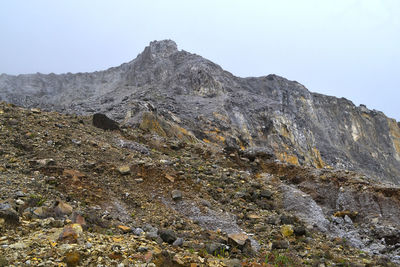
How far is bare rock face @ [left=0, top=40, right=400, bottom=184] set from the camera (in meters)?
27.4

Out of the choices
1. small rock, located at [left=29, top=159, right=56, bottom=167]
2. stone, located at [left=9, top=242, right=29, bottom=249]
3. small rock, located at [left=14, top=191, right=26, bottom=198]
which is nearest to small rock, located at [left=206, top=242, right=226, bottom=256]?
stone, located at [left=9, top=242, right=29, bottom=249]

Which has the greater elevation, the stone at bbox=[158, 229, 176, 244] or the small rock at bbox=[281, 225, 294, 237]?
the small rock at bbox=[281, 225, 294, 237]

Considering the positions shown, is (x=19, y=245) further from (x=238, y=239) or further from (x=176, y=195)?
(x=176, y=195)

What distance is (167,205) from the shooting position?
8.92 meters

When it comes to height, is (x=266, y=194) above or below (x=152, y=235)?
above

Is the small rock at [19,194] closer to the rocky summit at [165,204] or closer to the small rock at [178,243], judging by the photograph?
the rocky summit at [165,204]

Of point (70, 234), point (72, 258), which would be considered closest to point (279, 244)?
point (70, 234)

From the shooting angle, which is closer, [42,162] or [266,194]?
[42,162]

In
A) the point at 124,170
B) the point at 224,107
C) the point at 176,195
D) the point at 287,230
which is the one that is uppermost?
the point at 224,107

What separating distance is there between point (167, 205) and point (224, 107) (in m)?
23.4

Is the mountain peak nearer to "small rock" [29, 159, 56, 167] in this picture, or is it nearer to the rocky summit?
the rocky summit

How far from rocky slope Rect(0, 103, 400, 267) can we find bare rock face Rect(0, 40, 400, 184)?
656 cm

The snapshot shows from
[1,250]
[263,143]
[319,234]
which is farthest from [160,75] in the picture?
[1,250]

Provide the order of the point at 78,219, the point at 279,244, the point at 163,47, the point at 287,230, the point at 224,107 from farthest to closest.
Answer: the point at 163,47, the point at 224,107, the point at 287,230, the point at 279,244, the point at 78,219
